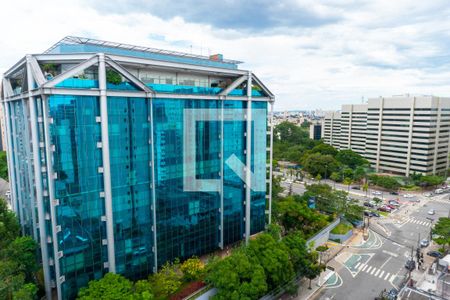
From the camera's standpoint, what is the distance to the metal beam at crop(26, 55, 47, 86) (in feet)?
70.2

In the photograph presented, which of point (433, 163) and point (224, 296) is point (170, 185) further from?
point (433, 163)

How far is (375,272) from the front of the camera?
32.0 meters

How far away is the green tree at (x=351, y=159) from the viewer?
76.1 meters

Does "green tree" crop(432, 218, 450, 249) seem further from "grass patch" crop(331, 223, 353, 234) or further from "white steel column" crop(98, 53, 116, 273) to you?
"white steel column" crop(98, 53, 116, 273)

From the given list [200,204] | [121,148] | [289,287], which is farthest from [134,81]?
[289,287]

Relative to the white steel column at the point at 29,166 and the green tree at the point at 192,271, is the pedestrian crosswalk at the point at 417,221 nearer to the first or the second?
the green tree at the point at 192,271

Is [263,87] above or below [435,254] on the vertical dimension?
above

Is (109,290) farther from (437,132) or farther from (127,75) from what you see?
(437,132)

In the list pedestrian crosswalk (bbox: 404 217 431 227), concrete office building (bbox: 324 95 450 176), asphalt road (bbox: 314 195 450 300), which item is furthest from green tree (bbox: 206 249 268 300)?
concrete office building (bbox: 324 95 450 176)

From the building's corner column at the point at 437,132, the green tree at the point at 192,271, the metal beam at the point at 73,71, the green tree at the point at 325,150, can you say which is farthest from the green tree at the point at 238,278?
the building's corner column at the point at 437,132

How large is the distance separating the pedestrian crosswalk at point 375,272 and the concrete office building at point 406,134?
163 ft

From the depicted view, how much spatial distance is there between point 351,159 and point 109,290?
2740 inches

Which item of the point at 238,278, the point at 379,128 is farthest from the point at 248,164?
the point at 379,128

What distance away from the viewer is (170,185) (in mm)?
27766
